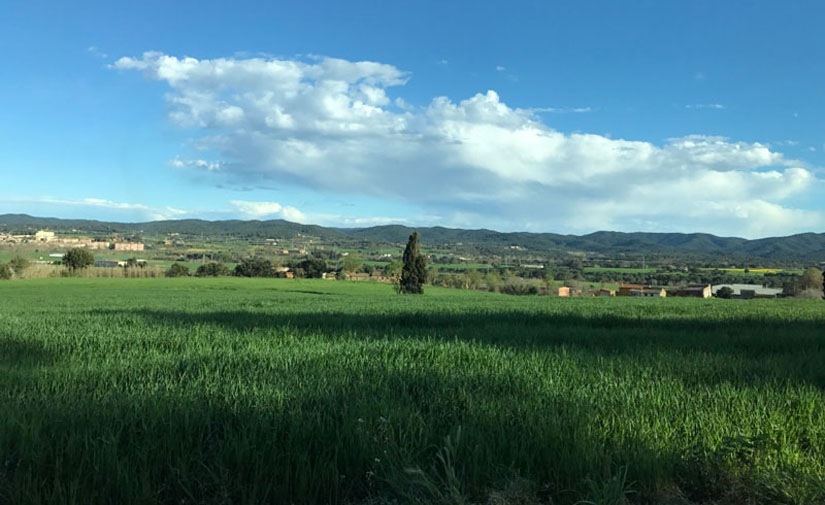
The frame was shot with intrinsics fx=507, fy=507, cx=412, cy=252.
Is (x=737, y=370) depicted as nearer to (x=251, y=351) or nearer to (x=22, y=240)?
(x=251, y=351)

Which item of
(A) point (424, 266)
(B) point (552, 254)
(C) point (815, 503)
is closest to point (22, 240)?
(A) point (424, 266)

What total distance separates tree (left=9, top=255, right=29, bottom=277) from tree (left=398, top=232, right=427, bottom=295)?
65434 millimetres

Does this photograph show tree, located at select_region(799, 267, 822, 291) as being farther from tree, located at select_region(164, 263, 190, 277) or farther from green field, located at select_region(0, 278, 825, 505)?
tree, located at select_region(164, 263, 190, 277)

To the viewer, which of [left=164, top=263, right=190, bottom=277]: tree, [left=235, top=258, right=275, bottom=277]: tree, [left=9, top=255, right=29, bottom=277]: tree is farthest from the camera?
[left=235, top=258, right=275, bottom=277]: tree

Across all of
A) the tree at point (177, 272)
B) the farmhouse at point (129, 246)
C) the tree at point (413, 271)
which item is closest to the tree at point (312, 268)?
the tree at point (177, 272)

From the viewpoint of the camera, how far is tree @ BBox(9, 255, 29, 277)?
83.5m

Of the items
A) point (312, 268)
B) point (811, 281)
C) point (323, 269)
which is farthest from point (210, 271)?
point (811, 281)

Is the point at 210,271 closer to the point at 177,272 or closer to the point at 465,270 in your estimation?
the point at 177,272

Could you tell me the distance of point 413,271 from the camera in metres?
64.4

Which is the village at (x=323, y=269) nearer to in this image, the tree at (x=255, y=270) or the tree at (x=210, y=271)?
the tree at (x=210, y=271)

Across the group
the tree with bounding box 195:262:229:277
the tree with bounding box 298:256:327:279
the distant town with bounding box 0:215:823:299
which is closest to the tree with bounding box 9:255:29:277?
the distant town with bounding box 0:215:823:299

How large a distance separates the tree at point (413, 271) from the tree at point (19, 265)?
65.4m

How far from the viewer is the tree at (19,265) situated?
83.5 m

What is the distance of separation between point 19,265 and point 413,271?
69.5 meters
